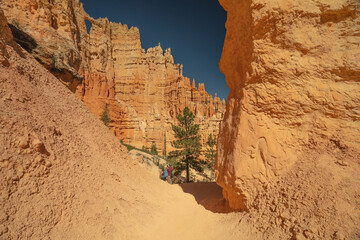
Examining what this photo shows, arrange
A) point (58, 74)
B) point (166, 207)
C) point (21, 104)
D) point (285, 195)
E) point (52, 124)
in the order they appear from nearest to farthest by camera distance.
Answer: point (285, 195) → point (21, 104) → point (52, 124) → point (166, 207) → point (58, 74)

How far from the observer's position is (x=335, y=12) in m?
3.79

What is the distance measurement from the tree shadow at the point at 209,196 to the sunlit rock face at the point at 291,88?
78 centimetres

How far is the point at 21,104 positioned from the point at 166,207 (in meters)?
5.15

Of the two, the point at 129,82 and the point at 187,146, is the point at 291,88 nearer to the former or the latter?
the point at 187,146

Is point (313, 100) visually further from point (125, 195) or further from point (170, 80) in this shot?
point (170, 80)

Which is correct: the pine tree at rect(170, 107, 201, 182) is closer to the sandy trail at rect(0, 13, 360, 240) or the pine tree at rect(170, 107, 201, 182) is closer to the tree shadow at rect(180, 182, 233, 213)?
the tree shadow at rect(180, 182, 233, 213)

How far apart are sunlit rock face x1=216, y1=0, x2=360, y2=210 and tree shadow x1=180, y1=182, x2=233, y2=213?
782 millimetres

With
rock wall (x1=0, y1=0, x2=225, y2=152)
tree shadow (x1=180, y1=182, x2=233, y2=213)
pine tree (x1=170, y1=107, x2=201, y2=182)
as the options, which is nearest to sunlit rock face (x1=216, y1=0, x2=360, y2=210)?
tree shadow (x1=180, y1=182, x2=233, y2=213)

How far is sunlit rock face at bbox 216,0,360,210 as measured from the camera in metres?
3.73

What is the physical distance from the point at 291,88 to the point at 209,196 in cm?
532

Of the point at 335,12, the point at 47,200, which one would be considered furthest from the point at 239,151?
the point at 47,200

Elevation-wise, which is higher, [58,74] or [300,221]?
[58,74]

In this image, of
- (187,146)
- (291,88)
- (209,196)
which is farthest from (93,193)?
(187,146)

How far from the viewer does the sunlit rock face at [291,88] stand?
3.73 m
